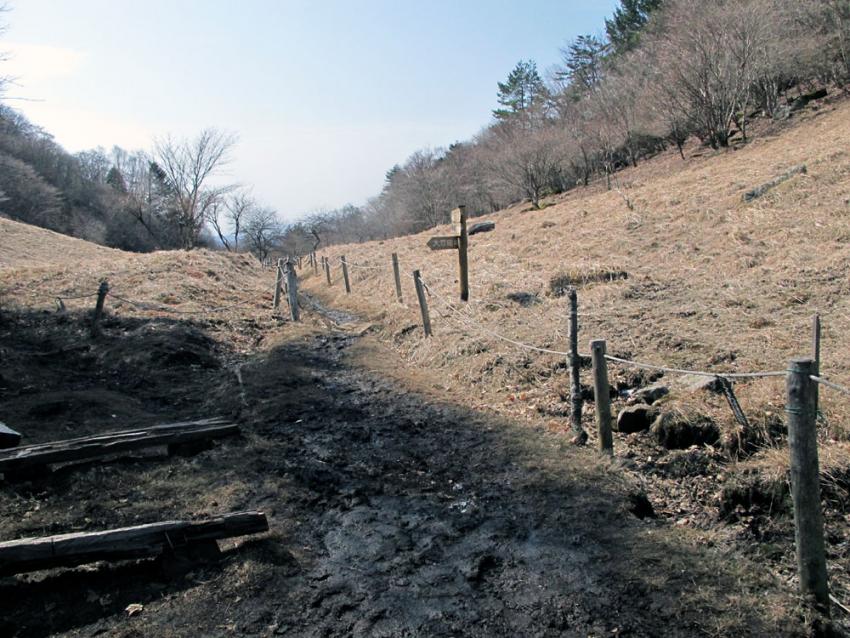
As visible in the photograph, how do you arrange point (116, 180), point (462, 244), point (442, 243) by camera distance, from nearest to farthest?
point (442, 243), point (462, 244), point (116, 180)

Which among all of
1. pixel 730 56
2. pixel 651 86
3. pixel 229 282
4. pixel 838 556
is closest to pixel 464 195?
pixel 651 86

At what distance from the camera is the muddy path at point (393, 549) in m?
3.15

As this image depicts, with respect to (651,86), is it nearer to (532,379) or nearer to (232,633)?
(532,379)

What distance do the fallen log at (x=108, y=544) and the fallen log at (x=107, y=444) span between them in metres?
1.46

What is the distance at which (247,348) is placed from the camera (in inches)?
436

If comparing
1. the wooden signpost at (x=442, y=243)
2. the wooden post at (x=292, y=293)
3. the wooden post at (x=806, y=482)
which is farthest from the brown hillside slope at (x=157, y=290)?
the wooden post at (x=806, y=482)

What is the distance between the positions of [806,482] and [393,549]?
2500 millimetres

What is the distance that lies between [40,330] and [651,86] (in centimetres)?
3282

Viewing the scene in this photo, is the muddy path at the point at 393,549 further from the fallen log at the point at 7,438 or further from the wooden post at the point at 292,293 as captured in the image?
the wooden post at the point at 292,293

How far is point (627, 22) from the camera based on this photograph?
180ft

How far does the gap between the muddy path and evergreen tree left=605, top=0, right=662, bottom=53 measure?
5528 centimetres

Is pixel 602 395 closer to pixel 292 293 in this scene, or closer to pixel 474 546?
pixel 474 546

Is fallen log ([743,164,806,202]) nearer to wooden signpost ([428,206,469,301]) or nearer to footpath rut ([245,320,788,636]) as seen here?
A: wooden signpost ([428,206,469,301])

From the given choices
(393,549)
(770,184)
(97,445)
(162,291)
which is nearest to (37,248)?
(162,291)
